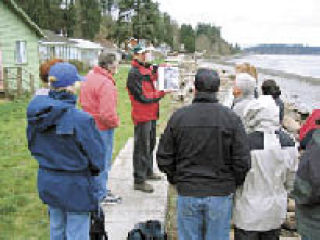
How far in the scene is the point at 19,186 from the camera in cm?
693

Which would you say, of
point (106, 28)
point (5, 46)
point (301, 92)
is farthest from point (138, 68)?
point (106, 28)

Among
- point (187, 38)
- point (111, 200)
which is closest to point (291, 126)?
point (111, 200)

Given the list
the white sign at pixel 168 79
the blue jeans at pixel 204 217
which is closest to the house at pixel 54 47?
the white sign at pixel 168 79

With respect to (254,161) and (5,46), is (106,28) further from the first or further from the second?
(254,161)

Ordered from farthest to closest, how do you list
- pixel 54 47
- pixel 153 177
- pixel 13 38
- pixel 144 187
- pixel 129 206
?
pixel 54 47
pixel 13 38
pixel 153 177
pixel 144 187
pixel 129 206

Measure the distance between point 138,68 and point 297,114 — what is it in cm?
1505

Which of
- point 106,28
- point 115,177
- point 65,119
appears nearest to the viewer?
point 65,119

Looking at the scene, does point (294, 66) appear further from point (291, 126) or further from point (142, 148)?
point (142, 148)

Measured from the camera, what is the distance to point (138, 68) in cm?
561

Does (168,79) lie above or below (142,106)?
above

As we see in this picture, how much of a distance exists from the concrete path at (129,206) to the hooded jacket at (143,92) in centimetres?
98

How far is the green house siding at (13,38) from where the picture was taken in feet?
66.1

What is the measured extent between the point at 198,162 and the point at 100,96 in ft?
6.08

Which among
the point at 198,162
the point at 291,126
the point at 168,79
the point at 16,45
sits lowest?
the point at 291,126
